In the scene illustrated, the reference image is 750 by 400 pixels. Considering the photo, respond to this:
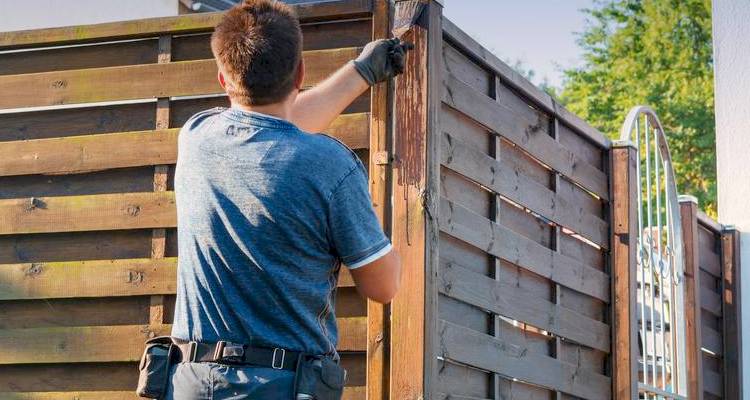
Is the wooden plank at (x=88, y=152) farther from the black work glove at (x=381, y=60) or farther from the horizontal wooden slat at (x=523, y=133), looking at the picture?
the horizontal wooden slat at (x=523, y=133)

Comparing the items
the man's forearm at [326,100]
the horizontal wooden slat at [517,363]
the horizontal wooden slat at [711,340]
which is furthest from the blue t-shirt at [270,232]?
the horizontal wooden slat at [711,340]

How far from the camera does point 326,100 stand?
3.19 meters

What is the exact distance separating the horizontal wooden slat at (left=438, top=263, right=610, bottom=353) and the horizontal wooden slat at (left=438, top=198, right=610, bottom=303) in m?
0.11

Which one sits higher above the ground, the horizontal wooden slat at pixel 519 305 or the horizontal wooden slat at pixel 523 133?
the horizontal wooden slat at pixel 523 133

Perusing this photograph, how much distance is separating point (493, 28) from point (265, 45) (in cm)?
4191

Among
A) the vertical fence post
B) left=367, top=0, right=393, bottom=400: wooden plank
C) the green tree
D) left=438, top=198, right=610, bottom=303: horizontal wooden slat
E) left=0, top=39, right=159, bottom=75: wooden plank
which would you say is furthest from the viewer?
the green tree

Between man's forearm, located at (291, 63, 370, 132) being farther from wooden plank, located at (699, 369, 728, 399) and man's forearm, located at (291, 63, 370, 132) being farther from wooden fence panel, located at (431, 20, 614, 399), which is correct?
wooden plank, located at (699, 369, 728, 399)

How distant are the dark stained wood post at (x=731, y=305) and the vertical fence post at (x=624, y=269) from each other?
104 inches

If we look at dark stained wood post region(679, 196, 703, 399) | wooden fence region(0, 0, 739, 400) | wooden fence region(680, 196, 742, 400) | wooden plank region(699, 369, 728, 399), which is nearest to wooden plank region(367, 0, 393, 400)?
wooden fence region(0, 0, 739, 400)

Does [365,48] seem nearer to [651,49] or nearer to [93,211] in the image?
[93,211]

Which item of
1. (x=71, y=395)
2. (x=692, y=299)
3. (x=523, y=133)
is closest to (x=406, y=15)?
(x=523, y=133)

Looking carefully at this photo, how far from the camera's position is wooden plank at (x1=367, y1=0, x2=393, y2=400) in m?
3.46

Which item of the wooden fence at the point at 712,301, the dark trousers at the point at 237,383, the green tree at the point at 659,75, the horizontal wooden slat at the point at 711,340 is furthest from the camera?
the green tree at the point at 659,75

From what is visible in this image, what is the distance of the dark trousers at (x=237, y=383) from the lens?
243 cm
